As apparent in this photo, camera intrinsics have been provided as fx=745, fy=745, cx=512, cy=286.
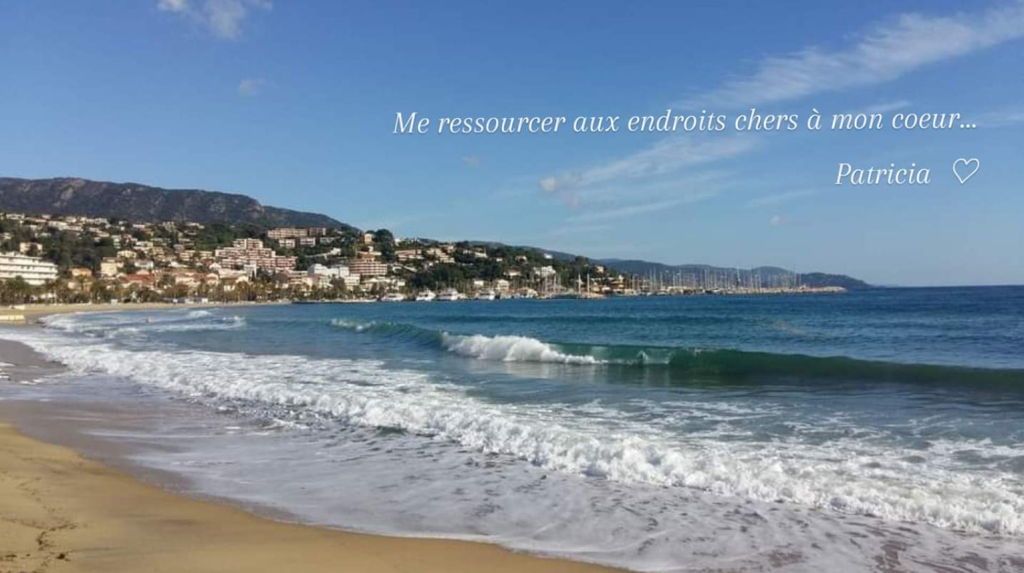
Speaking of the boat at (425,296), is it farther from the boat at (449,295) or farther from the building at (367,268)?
the building at (367,268)

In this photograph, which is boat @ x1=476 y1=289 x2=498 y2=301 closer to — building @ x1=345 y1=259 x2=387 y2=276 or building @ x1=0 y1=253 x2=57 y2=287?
building @ x1=345 y1=259 x2=387 y2=276

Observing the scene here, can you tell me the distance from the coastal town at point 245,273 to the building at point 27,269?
0.21 meters

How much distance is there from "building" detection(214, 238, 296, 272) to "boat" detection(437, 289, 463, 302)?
48.4 m

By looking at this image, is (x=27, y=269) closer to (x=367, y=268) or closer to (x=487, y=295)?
(x=367, y=268)

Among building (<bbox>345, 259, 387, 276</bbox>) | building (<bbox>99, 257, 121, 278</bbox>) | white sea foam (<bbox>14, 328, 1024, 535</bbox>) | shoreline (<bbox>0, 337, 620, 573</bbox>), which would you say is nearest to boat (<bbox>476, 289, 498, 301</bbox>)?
building (<bbox>345, 259, 387, 276</bbox>)

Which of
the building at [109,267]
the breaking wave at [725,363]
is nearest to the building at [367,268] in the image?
the building at [109,267]

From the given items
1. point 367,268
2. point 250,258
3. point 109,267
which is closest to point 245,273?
point 250,258

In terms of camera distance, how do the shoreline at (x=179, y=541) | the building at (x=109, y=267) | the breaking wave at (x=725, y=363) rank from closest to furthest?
the shoreline at (x=179, y=541) < the breaking wave at (x=725, y=363) < the building at (x=109, y=267)

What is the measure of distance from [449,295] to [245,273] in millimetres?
47179

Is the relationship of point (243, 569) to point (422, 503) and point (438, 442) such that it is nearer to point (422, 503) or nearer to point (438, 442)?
point (422, 503)

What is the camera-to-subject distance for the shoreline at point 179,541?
5.13 metres

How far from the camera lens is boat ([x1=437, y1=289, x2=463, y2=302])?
163 m

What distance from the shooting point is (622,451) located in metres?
8.65

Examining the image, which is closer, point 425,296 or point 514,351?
point 514,351
